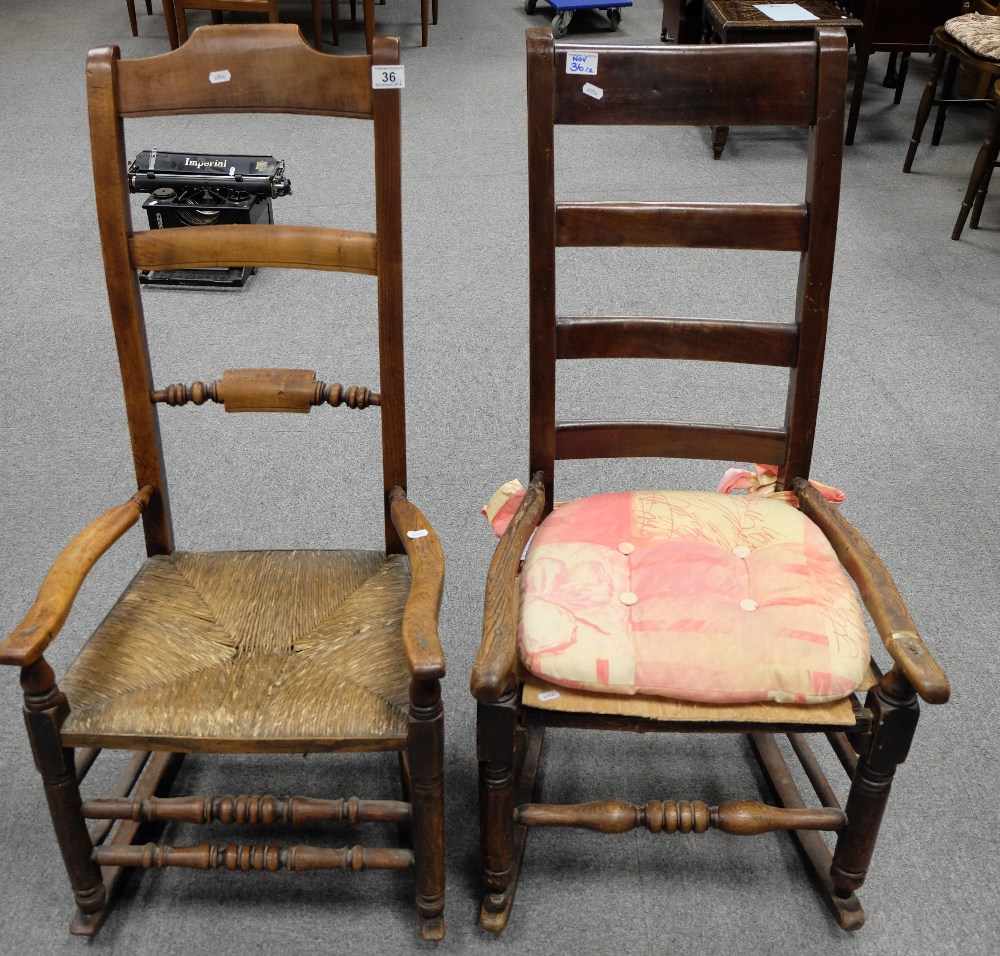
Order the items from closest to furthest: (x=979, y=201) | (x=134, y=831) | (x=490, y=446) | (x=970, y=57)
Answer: (x=134, y=831) < (x=490, y=446) < (x=970, y=57) < (x=979, y=201)

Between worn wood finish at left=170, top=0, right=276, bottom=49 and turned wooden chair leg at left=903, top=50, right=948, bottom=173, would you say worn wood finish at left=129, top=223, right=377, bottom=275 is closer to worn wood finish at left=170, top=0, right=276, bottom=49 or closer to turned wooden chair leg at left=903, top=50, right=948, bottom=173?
turned wooden chair leg at left=903, top=50, right=948, bottom=173

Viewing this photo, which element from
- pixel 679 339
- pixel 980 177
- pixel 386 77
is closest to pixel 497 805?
pixel 679 339

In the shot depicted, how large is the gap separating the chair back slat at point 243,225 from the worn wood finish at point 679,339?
247 mm

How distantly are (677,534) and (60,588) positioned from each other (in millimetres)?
785

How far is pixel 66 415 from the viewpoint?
2.61 meters

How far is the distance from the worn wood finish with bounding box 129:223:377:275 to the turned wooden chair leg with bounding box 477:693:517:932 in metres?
0.60

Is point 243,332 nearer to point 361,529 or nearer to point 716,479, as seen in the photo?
point 361,529

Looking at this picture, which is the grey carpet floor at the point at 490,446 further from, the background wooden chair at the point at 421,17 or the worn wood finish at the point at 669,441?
the worn wood finish at the point at 669,441

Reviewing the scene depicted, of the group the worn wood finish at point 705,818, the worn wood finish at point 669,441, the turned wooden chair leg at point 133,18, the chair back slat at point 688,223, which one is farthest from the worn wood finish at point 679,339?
the turned wooden chair leg at point 133,18

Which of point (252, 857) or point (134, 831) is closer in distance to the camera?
point (252, 857)

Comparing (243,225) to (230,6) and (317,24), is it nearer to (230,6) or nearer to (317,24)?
(230,6)

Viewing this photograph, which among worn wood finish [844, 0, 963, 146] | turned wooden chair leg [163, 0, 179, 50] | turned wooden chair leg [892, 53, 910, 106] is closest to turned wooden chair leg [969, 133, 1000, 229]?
worn wood finish [844, 0, 963, 146]

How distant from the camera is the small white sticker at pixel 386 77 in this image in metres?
1.34

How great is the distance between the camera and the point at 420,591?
4.44ft
